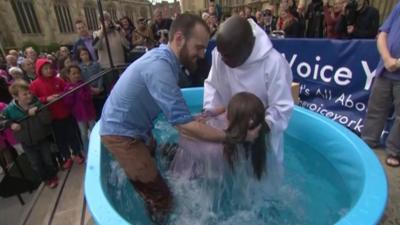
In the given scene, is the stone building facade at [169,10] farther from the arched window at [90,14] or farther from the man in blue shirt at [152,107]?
the arched window at [90,14]

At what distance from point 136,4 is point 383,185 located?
1588 inches

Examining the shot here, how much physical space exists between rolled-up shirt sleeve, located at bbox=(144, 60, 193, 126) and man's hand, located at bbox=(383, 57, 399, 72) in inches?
71.9

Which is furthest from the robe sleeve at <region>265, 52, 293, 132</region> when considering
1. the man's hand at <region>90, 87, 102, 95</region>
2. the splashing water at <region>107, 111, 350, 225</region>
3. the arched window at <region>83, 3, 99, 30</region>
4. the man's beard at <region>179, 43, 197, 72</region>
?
the arched window at <region>83, 3, 99, 30</region>

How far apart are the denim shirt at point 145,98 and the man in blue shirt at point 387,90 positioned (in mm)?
1864

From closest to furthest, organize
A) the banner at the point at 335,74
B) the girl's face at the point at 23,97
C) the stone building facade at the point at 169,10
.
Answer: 1. the girl's face at the point at 23,97
2. the banner at the point at 335,74
3. the stone building facade at the point at 169,10

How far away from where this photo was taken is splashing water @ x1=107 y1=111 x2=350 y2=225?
5.63 feet

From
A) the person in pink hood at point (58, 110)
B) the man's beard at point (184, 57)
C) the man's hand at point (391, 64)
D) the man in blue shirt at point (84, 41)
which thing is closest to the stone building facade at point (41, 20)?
the man in blue shirt at point (84, 41)

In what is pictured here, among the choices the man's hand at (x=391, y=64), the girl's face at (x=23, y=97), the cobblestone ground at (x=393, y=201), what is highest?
the man's hand at (x=391, y=64)

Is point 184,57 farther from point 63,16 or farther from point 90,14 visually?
point 90,14

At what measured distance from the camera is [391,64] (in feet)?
6.95

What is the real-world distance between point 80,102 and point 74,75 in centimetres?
33

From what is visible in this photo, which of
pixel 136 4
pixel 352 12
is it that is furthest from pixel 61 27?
pixel 352 12

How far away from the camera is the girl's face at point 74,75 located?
3102 millimetres

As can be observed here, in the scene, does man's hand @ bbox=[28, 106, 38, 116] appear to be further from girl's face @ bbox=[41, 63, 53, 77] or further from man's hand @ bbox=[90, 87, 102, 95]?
man's hand @ bbox=[90, 87, 102, 95]
